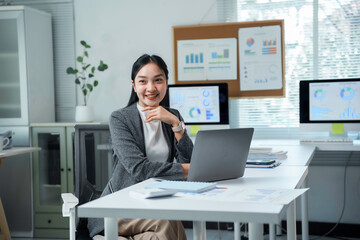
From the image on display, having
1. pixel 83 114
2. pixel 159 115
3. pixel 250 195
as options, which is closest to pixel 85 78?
pixel 83 114

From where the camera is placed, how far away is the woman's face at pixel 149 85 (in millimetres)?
2143

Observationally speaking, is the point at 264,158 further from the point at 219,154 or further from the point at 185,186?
the point at 185,186

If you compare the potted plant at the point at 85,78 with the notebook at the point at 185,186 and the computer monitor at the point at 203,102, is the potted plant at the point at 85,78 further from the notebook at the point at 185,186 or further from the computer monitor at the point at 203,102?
the notebook at the point at 185,186

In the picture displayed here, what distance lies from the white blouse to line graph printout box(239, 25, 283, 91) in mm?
1969

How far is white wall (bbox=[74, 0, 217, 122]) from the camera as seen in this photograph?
416 centimetres

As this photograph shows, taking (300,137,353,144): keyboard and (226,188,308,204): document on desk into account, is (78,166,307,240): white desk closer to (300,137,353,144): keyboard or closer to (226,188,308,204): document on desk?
(226,188,308,204): document on desk

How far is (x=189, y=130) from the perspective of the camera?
13.4 feet

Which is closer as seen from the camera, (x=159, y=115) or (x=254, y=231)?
(x=254, y=231)

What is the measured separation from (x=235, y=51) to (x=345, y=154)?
123 cm

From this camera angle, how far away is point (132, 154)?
1.92 m

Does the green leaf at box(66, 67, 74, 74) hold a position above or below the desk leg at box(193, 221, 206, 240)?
above

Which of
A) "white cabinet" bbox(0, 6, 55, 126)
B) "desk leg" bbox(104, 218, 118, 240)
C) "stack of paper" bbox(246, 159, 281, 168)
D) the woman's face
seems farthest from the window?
"desk leg" bbox(104, 218, 118, 240)

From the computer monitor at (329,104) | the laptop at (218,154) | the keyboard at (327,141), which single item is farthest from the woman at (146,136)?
the computer monitor at (329,104)

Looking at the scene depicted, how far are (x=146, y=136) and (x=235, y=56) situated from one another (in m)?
2.08
